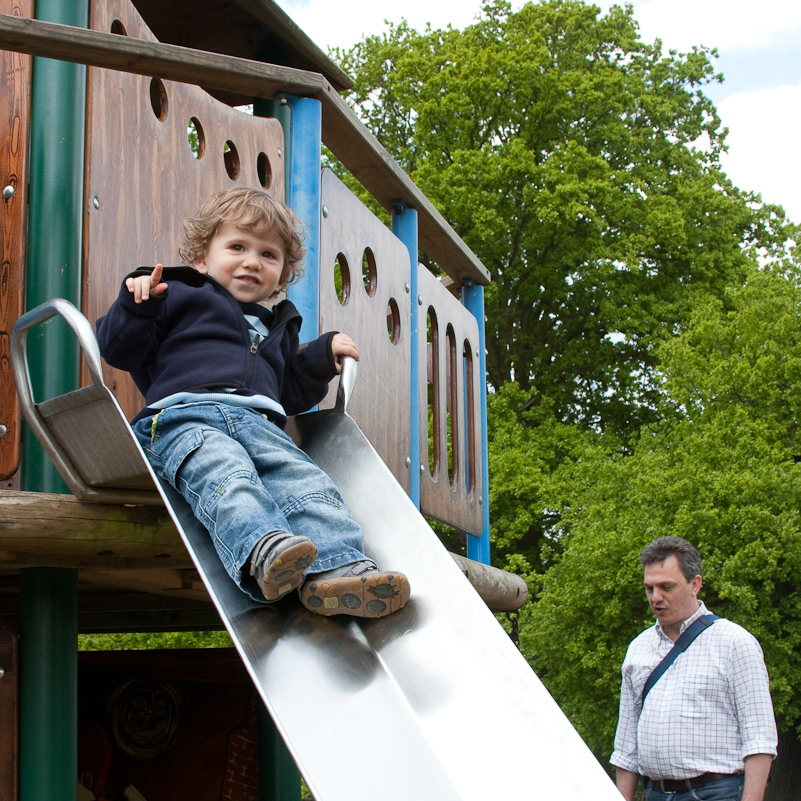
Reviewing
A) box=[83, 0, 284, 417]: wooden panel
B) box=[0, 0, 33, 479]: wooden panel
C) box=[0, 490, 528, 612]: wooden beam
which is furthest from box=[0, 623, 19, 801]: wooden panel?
box=[83, 0, 284, 417]: wooden panel

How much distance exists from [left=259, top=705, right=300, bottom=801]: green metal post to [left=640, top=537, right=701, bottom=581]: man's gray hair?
6.10ft

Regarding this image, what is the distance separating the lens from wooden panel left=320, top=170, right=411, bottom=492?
3.77 metres

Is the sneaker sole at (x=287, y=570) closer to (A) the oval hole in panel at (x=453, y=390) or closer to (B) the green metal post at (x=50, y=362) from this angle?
(B) the green metal post at (x=50, y=362)

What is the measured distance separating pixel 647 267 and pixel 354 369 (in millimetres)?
17458

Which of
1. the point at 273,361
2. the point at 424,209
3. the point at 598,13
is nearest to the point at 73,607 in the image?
the point at 273,361

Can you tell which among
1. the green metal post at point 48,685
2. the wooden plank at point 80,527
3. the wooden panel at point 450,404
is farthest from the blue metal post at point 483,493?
the wooden plank at point 80,527

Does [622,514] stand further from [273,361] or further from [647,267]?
[273,361]

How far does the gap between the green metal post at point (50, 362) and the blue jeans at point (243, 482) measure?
504mm

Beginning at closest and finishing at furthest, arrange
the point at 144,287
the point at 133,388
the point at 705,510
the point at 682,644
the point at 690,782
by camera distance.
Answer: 1. the point at 144,287
2. the point at 133,388
3. the point at 690,782
4. the point at 682,644
5. the point at 705,510

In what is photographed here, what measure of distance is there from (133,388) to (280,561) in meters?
1.29

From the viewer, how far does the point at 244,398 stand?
2572 millimetres

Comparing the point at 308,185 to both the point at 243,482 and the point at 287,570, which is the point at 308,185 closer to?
the point at 243,482

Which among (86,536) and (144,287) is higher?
(144,287)

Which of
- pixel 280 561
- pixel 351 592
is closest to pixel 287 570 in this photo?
pixel 280 561
